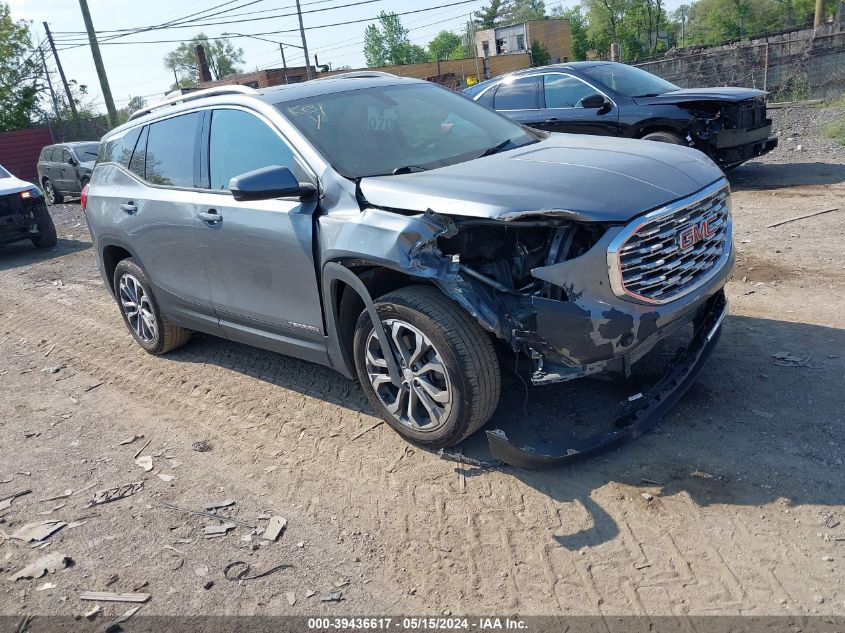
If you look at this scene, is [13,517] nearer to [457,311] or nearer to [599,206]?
[457,311]

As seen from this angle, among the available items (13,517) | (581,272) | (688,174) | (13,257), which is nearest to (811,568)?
(581,272)

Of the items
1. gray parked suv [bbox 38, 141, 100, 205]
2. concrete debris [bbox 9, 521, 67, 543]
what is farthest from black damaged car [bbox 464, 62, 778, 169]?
gray parked suv [bbox 38, 141, 100, 205]

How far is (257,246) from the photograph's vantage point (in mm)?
4203

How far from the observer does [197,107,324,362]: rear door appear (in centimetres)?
401

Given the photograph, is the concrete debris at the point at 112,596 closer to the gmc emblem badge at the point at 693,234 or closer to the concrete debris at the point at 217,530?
the concrete debris at the point at 217,530

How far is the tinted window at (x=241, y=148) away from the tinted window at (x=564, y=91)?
6469 mm

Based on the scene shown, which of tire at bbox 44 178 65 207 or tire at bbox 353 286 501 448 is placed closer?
tire at bbox 353 286 501 448

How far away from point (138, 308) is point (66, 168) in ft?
49.8

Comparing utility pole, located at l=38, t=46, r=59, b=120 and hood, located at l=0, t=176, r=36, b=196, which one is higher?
utility pole, located at l=38, t=46, r=59, b=120

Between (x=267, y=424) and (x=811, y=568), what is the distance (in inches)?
122

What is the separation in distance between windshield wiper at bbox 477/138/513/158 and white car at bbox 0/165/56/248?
33.7 ft

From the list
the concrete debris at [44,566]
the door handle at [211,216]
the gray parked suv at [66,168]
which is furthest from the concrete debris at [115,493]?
the gray parked suv at [66,168]

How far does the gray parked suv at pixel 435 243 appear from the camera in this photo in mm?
3221

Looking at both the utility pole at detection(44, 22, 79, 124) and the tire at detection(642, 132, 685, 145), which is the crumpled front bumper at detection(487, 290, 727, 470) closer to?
the tire at detection(642, 132, 685, 145)
